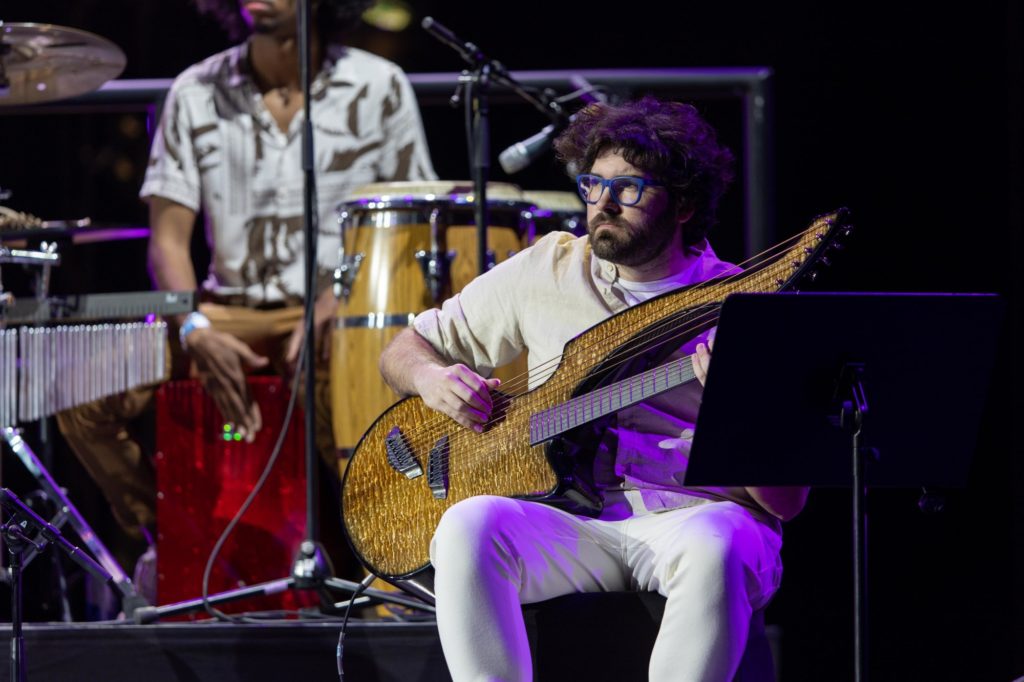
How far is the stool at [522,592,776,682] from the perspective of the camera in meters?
2.60

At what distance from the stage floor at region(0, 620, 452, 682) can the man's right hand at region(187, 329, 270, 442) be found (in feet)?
2.99

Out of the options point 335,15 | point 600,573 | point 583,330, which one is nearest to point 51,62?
point 335,15

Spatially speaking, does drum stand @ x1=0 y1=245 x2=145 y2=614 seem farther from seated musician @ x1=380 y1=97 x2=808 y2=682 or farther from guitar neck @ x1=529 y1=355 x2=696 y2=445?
guitar neck @ x1=529 y1=355 x2=696 y2=445

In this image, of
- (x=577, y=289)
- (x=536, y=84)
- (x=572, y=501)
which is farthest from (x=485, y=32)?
(x=572, y=501)

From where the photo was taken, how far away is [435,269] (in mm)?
3820

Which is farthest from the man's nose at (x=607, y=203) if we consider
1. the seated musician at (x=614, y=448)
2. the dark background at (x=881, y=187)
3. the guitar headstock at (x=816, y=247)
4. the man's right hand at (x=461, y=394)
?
the dark background at (x=881, y=187)

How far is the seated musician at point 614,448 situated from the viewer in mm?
2404

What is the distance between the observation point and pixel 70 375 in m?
3.63

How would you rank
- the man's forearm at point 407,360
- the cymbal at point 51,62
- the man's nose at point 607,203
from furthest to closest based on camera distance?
the cymbal at point 51,62, the man's forearm at point 407,360, the man's nose at point 607,203

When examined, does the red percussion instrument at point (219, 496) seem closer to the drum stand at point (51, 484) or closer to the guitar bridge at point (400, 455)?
the drum stand at point (51, 484)

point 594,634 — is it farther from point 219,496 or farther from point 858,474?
point 219,496

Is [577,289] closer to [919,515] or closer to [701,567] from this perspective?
[701,567]

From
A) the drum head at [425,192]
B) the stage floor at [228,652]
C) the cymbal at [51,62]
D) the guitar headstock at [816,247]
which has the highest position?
the cymbal at [51,62]

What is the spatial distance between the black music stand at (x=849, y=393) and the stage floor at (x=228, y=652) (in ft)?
4.10
